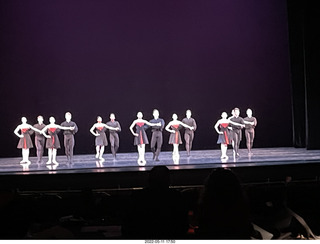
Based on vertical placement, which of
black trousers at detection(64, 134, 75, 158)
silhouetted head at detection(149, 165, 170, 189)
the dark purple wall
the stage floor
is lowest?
the stage floor

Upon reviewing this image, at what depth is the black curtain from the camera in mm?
10180

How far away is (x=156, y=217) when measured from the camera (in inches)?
97.7

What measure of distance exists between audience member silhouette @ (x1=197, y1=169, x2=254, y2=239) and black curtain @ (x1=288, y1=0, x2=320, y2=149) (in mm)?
8899

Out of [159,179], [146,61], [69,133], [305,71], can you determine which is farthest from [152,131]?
[159,179]

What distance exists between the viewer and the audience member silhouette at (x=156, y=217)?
2486 millimetres

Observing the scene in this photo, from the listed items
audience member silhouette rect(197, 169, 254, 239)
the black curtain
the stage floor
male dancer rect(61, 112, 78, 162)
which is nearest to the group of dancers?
male dancer rect(61, 112, 78, 162)

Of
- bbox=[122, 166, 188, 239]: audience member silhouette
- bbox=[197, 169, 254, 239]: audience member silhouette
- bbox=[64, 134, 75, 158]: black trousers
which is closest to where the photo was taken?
bbox=[197, 169, 254, 239]: audience member silhouette

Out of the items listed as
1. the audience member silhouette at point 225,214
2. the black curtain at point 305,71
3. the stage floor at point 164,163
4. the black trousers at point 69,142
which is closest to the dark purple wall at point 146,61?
the black curtain at point 305,71

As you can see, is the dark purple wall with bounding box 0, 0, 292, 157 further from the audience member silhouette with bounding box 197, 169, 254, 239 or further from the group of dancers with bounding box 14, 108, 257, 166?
the audience member silhouette with bounding box 197, 169, 254, 239

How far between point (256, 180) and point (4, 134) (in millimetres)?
9105

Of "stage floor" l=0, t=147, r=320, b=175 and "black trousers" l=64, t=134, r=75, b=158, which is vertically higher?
"black trousers" l=64, t=134, r=75, b=158

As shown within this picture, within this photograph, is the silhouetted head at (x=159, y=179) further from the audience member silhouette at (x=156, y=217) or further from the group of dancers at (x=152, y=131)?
the group of dancers at (x=152, y=131)

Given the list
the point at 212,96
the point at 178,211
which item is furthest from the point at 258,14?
the point at 178,211

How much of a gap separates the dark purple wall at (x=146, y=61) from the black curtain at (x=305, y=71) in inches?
29.2
